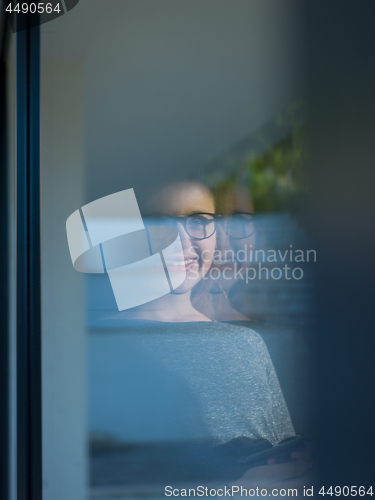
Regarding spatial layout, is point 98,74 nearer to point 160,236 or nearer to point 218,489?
point 160,236

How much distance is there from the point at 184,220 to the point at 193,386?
46 cm

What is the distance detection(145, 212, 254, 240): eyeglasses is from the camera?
1.29 meters

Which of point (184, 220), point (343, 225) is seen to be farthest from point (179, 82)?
point (343, 225)

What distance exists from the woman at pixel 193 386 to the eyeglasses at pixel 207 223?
3 cm

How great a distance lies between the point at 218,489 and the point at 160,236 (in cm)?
73

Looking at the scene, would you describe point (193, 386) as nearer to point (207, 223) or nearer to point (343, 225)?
point (207, 223)

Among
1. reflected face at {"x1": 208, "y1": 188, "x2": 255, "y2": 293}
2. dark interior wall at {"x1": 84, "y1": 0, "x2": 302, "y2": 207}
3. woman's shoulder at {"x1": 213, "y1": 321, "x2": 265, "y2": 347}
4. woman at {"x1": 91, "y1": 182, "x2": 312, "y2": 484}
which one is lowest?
woman at {"x1": 91, "y1": 182, "x2": 312, "y2": 484}

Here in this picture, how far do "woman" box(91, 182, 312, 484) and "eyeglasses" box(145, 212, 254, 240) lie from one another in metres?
0.03

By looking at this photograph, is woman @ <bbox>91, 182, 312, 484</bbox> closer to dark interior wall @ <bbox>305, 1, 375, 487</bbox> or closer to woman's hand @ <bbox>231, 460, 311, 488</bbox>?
woman's hand @ <bbox>231, 460, 311, 488</bbox>

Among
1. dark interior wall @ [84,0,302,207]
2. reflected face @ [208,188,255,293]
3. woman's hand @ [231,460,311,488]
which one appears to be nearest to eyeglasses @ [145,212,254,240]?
reflected face @ [208,188,255,293]

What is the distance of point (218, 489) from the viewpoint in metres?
1.34

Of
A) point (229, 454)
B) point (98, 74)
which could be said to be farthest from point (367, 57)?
point (229, 454)

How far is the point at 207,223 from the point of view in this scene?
1292 millimetres

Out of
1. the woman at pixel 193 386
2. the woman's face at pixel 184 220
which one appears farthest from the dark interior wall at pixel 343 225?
the woman's face at pixel 184 220
